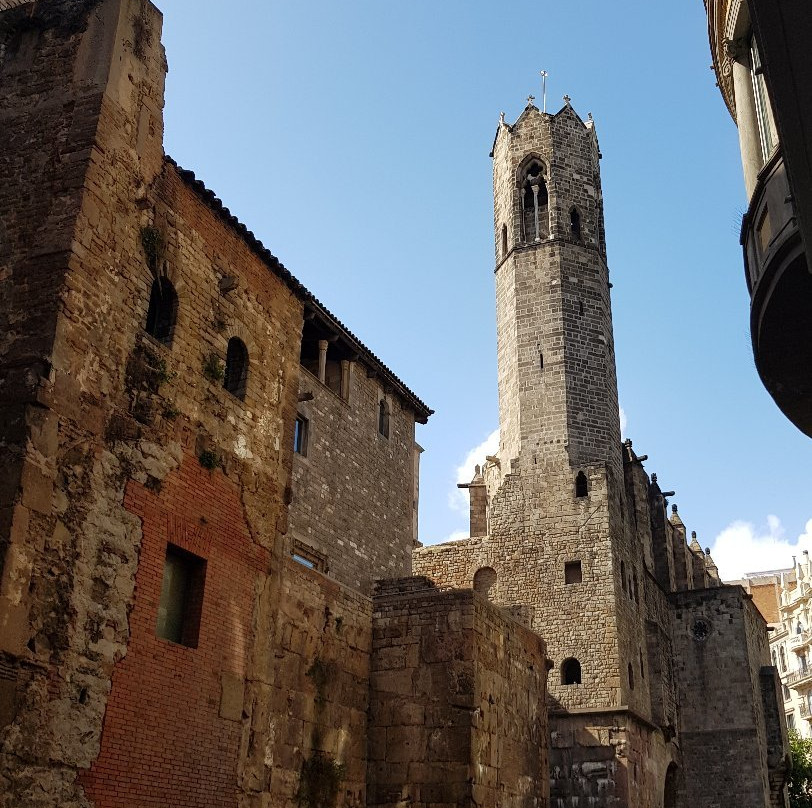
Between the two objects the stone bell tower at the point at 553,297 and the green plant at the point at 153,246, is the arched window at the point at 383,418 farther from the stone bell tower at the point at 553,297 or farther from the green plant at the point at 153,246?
the green plant at the point at 153,246

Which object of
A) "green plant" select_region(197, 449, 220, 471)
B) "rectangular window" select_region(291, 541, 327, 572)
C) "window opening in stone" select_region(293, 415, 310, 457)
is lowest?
"green plant" select_region(197, 449, 220, 471)

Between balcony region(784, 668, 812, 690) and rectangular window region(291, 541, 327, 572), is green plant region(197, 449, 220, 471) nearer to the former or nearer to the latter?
rectangular window region(291, 541, 327, 572)

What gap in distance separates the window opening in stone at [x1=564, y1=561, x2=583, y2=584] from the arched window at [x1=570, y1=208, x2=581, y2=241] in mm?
Answer: 10949

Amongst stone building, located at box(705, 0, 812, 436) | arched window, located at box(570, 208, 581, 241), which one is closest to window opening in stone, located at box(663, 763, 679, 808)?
arched window, located at box(570, 208, 581, 241)

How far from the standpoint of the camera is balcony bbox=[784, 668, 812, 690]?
59725mm

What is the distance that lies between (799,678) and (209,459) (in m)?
58.3

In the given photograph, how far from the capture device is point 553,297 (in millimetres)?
30891

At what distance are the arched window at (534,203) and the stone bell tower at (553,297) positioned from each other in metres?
0.03

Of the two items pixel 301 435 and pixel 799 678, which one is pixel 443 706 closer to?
pixel 301 435

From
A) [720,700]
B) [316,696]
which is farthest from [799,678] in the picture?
[316,696]

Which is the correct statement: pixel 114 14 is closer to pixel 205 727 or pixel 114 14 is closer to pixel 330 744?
pixel 205 727

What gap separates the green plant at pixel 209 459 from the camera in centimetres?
1134

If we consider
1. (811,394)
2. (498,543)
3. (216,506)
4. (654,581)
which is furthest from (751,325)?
(654,581)

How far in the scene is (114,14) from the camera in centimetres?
1098
